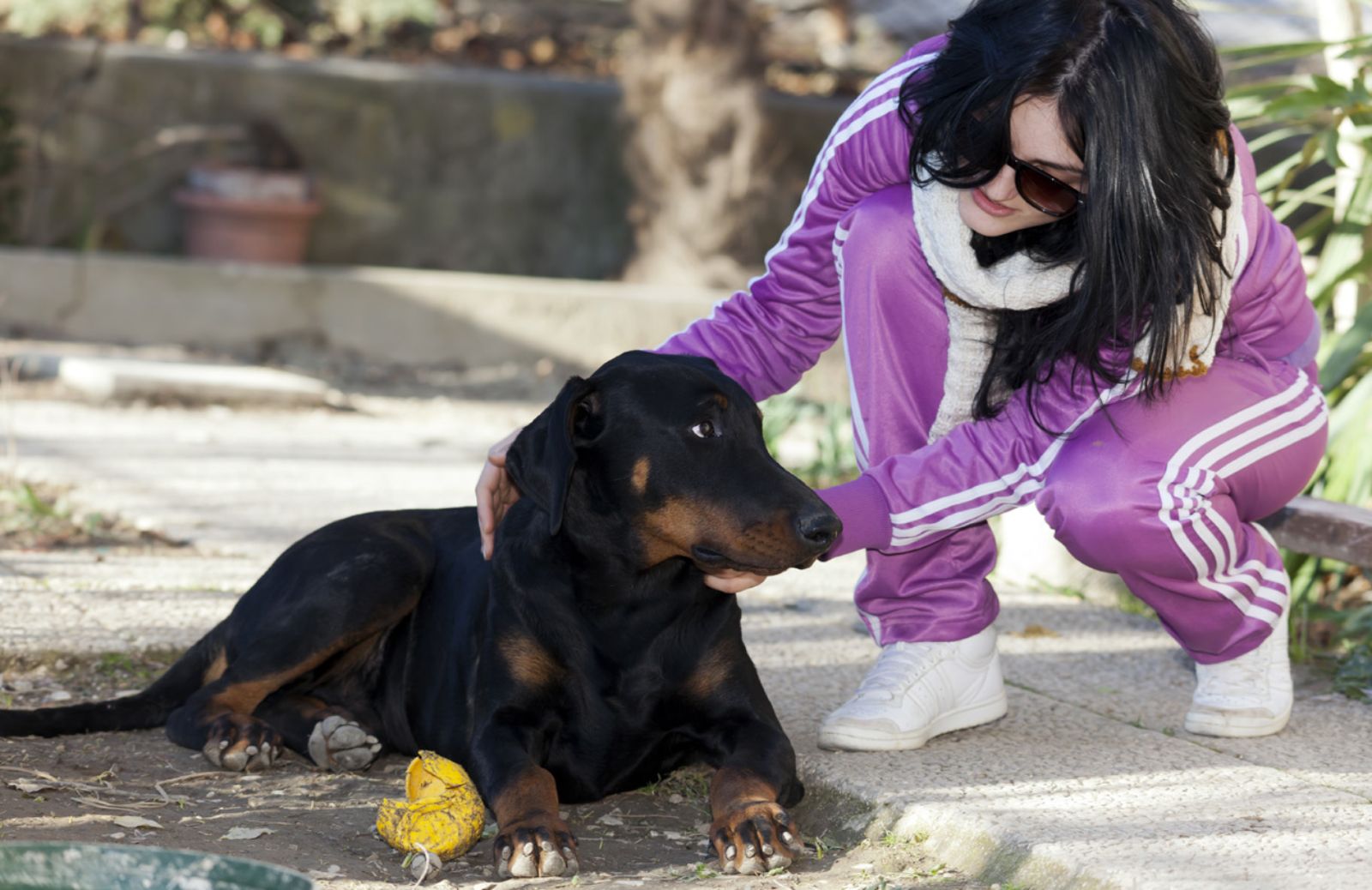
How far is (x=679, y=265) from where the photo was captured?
364 inches

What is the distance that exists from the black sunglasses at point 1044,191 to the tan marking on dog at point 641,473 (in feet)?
2.64

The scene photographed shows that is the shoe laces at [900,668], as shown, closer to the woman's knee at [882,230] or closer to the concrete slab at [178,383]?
the woman's knee at [882,230]

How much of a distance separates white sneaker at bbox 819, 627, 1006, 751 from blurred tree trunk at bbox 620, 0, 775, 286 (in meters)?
6.00

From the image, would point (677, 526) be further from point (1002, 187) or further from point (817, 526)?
point (1002, 187)

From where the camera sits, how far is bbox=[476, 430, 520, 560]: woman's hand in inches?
124

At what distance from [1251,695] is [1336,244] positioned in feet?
5.83

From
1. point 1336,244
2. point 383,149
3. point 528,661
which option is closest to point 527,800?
point 528,661

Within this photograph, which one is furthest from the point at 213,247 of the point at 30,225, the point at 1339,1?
the point at 1339,1

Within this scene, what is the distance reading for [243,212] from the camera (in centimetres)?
912

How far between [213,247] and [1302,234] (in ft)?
20.5

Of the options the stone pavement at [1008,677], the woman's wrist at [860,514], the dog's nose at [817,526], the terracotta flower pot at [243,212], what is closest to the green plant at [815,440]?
the stone pavement at [1008,677]

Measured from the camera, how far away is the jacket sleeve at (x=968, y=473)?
10.3 ft

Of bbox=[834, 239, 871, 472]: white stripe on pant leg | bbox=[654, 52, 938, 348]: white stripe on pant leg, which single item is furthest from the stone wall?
bbox=[834, 239, 871, 472]: white stripe on pant leg

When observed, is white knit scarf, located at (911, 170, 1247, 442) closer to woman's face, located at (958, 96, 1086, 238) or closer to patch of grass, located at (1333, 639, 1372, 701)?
woman's face, located at (958, 96, 1086, 238)
